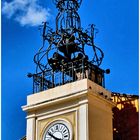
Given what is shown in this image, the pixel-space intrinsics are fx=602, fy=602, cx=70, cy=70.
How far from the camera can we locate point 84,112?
16.7 meters

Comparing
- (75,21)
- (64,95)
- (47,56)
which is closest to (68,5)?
(75,21)

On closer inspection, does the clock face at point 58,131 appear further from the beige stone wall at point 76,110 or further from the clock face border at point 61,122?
the beige stone wall at point 76,110

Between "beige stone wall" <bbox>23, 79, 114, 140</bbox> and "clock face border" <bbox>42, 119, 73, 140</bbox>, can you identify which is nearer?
"beige stone wall" <bbox>23, 79, 114, 140</bbox>

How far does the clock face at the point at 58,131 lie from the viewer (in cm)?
1685

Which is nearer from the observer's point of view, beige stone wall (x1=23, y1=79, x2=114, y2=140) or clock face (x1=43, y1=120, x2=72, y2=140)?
beige stone wall (x1=23, y1=79, x2=114, y2=140)

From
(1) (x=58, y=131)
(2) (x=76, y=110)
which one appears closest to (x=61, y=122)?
(1) (x=58, y=131)

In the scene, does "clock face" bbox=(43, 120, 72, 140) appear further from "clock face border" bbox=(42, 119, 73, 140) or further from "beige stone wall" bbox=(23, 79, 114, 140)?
"beige stone wall" bbox=(23, 79, 114, 140)

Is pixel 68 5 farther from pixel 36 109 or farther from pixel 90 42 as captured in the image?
pixel 36 109

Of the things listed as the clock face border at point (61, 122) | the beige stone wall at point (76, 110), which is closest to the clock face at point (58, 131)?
the clock face border at point (61, 122)

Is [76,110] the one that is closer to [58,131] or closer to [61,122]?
[61,122]

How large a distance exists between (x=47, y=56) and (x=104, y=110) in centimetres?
257

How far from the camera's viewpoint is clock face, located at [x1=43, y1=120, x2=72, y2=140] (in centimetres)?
1685

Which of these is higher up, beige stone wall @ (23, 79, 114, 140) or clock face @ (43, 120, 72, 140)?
beige stone wall @ (23, 79, 114, 140)

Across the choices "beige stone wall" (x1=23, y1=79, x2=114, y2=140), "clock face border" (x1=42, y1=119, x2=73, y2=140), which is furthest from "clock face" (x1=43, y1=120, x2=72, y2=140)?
"beige stone wall" (x1=23, y1=79, x2=114, y2=140)
